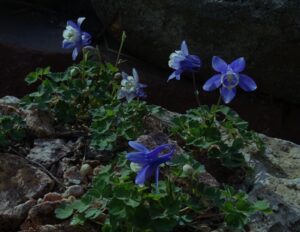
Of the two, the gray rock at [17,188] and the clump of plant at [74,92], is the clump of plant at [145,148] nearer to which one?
the clump of plant at [74,92]

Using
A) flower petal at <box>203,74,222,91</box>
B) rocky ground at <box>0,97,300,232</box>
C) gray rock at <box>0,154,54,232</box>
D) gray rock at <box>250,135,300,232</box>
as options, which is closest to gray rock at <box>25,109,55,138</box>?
rocky ground at <box>0,97,300,232</box>

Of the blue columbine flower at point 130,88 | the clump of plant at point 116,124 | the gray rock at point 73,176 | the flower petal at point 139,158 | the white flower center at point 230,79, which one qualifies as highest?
the white flower center at point 230,79

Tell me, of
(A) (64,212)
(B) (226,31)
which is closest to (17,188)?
(A) (64,212)

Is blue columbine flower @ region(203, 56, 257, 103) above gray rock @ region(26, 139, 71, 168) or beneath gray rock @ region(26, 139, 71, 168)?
above

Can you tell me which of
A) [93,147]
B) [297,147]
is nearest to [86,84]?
[93,147]

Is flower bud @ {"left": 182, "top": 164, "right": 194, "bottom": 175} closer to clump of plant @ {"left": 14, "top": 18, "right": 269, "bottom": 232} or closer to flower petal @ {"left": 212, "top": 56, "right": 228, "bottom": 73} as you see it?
clump of plant @ {"left": 14, "top": 18, "right": 269, "bottom": 232}

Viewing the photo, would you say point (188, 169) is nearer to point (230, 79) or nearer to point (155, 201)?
point (155, 201)

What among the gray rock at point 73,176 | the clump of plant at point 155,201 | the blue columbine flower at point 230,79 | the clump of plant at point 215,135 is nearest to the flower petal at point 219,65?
the blue columbine flower at point 230,79

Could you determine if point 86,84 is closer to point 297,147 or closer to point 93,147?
point 93,147
